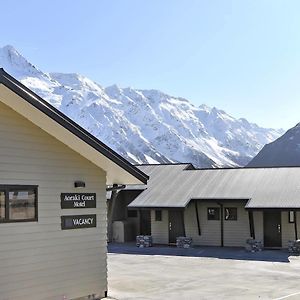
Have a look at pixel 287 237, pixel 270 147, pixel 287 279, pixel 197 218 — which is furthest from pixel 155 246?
pixel 270 147

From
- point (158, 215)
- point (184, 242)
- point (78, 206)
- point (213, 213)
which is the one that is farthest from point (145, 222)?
point (78, 206)

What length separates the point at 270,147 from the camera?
16288cm

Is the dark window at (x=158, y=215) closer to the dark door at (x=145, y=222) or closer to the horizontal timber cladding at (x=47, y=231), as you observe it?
the dark door at (x=145, y=222)

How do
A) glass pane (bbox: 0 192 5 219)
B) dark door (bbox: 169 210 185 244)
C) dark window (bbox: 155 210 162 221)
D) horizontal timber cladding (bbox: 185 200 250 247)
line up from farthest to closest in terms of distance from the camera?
dark window (bbox: 155 210 162 221) → dark door (bbox: 169 210 185 244) → horizontal timber cladding (bbox: 185 200 250 247) → glass pane (bbox: 0 192 5 219)

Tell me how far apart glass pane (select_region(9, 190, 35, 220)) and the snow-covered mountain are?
13679 centimetres

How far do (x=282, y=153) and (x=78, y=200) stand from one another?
15032 centimetres

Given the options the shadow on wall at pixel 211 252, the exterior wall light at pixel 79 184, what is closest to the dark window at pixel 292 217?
the shadow on wall at pixel 211 252

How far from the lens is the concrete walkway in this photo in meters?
14.7

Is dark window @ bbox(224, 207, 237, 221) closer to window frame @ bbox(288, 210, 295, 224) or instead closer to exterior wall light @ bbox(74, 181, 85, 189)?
window frame @ bbox(288, 210, 295, 224)

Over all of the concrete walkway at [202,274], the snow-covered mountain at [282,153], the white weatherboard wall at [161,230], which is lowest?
the concrete walkway at [202,274]

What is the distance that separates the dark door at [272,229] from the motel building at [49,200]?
45.4 feet

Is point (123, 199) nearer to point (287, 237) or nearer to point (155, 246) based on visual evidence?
point (155, 246)

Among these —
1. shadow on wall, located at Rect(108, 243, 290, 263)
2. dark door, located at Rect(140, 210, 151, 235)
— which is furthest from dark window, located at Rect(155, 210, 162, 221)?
shadow on wall, located at Rect(108, 243, 290, 263)

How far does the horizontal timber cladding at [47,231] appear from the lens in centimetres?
1147
